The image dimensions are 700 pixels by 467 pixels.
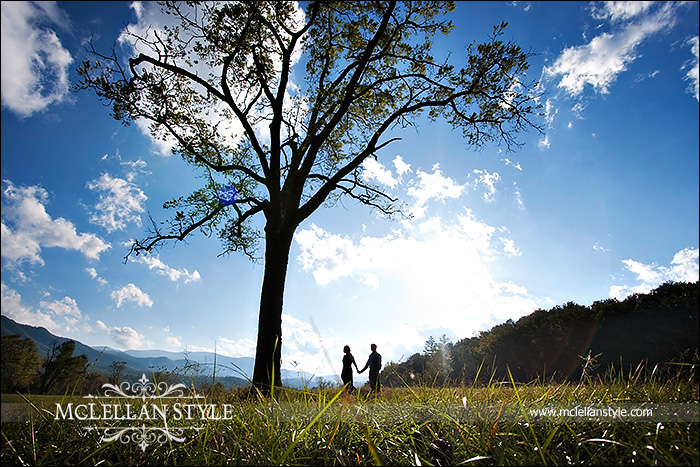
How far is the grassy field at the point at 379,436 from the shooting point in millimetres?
1952

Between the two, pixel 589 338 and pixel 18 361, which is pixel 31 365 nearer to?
pixel 18 361

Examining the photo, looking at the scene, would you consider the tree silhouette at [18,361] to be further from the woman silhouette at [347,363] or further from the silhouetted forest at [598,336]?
the silhouetted forest at [598,336]

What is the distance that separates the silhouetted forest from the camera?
11.2m

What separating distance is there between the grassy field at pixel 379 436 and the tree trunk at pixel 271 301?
5200mm

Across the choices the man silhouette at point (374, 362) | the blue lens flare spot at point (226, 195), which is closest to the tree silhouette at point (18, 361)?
the blue lens flare spot at point (226, 195)

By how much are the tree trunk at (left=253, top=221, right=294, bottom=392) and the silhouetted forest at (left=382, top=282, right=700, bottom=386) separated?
3559 millimetres

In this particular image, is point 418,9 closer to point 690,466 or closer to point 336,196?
point 336,196

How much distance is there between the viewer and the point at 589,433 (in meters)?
2.20

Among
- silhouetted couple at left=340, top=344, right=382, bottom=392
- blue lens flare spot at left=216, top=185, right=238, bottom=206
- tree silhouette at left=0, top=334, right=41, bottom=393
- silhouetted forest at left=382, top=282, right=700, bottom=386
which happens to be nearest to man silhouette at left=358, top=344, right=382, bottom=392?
silhouetted couple at left=340, top=344, right=382, bottom=392

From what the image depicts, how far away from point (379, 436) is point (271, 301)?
6.49 meters

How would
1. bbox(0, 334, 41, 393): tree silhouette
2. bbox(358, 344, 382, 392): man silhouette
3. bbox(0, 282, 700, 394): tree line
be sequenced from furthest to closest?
bbox(0, 334, 41, 393): tree silhouette < bbox(0, 282, 700, 394): tree line < bbox(358, 344, 382, 392): man silhouette

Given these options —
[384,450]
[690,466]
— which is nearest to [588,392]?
[690,466]

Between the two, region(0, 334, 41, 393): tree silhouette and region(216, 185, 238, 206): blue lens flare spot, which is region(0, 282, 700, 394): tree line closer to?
region(216, 185, 238, 206): blue lens flare spot

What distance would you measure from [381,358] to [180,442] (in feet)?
30.0
